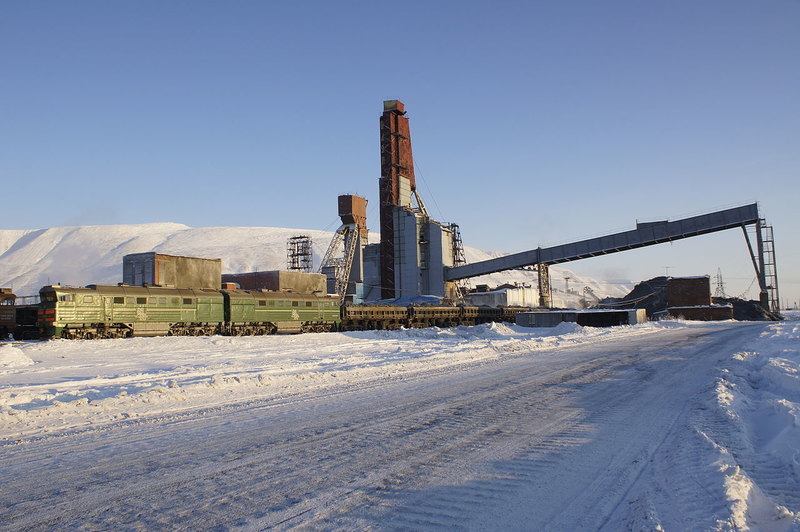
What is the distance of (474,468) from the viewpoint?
6199 millimetres

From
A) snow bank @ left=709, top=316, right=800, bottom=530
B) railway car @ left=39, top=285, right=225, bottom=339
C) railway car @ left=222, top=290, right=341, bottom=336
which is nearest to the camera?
snow bank @ left=709, top=316, right=800, bottom=530

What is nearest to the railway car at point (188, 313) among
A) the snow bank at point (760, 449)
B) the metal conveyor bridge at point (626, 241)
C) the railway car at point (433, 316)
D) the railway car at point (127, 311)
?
the railway car at point (127, 311)

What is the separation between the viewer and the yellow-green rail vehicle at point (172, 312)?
27.9 metres

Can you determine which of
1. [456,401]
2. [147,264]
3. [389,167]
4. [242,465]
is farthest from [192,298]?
[389,167]

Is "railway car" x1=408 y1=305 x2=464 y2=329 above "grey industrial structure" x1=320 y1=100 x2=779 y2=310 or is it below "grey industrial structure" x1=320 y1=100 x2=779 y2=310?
below

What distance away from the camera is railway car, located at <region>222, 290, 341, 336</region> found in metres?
35.7

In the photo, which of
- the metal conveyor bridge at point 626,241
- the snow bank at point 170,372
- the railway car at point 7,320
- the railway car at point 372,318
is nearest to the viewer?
the snow bank at point 170,372

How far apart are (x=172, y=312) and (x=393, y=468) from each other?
97.3 ft

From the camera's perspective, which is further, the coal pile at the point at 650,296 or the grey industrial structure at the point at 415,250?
the coal pile at the point at 650,296

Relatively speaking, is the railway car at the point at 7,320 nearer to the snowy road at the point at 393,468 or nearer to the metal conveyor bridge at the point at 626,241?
the snowy road at the point at 393,468

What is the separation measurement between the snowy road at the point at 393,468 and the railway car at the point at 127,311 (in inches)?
870

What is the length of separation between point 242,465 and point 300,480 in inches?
41.0

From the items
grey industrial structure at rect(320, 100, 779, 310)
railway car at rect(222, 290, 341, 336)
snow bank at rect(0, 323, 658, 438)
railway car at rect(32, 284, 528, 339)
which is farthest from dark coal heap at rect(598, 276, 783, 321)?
snow bank at rect(0, 323, 658, 438)

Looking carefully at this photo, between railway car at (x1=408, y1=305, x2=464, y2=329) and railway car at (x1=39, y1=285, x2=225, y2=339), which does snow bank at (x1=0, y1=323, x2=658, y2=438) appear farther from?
railway car at (x1=408, y1=305, x2=464, y2=329)
